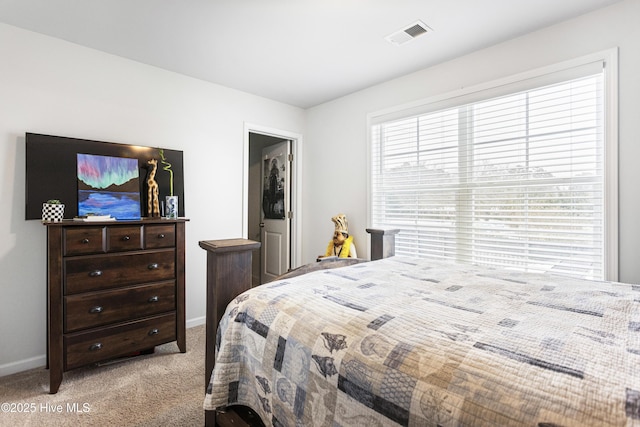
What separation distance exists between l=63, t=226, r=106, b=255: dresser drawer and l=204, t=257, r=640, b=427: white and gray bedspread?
4.92 feet

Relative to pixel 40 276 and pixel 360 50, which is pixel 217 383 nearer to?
pixel 40 276

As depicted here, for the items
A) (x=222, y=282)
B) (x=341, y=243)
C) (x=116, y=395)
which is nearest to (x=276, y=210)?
(x=341, y=243)

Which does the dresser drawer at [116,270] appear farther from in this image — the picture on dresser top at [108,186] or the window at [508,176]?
the window at [508,176]

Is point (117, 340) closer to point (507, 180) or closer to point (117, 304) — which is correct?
point (117, 304)

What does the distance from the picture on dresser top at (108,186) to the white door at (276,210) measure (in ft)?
6.36

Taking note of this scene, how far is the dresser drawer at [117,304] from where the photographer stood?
2.12 m

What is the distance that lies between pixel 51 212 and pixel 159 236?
69cm

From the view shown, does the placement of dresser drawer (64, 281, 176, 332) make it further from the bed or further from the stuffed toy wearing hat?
the stuffed toy wearing hat

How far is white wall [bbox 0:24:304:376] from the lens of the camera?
2.31 m

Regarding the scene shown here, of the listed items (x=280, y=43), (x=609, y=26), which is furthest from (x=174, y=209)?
(x=609, y=26)

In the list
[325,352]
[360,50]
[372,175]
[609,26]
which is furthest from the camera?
[372,175]

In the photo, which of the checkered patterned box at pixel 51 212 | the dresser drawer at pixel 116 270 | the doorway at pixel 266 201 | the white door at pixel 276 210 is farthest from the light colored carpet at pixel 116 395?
the white door at pixel 276 210

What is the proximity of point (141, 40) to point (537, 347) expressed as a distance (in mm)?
3135

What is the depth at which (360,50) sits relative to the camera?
2656 mm
